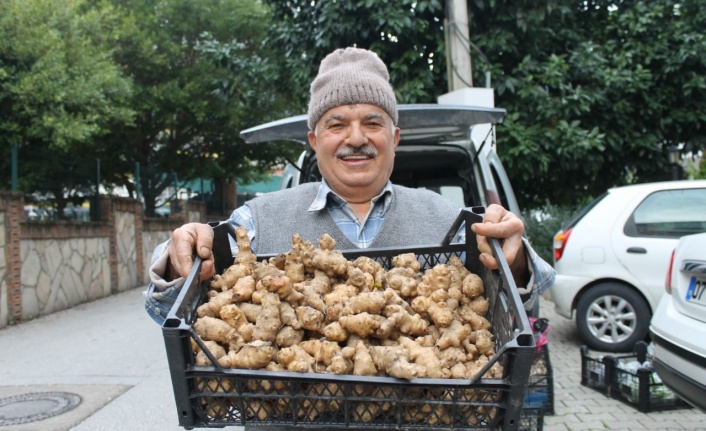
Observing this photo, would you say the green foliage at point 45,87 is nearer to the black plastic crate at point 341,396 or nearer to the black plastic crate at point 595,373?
the black plastic crate at point 595,373

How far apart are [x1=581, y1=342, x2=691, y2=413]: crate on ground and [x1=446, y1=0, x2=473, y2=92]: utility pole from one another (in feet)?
11.5

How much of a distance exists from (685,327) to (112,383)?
4818 mm

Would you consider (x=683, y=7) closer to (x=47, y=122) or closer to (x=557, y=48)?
(x=557, y=48)

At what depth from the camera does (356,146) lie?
2363mm

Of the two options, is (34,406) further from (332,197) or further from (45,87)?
(45,87)

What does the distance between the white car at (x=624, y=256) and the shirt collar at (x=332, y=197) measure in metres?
4.58

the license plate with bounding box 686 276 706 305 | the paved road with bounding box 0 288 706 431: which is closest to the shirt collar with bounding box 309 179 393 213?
the license plate with bounding box 686 276 706 305

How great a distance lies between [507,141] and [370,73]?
5.44m

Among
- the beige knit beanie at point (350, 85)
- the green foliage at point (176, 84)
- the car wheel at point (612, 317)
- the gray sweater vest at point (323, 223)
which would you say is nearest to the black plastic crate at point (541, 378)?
the gray sweater vest at point (323, 223)

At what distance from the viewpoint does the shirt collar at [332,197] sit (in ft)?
8.14

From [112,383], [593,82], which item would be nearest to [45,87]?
[112,383]

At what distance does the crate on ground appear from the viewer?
454cm

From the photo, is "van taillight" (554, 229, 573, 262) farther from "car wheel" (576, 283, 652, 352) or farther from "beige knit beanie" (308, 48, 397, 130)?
"beige knit beanie" (308, 48, 397, 130)

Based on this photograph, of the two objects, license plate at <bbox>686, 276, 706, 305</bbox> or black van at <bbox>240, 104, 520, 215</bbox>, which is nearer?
license plate at <bbox>686, 276, 706, 305</bbox>
